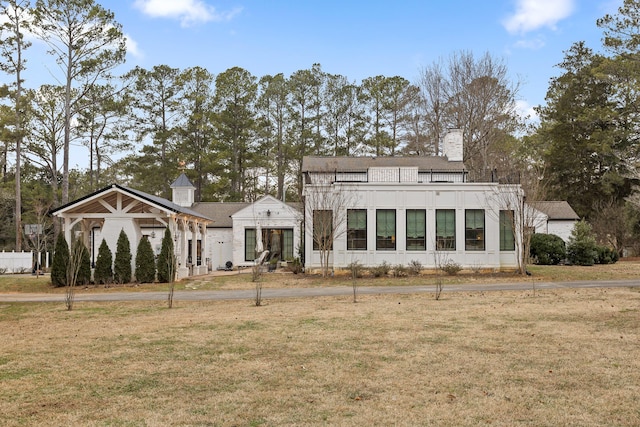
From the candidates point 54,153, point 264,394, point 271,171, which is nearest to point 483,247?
point 264,394

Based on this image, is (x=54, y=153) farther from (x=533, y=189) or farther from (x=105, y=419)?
(x=105, y=419)

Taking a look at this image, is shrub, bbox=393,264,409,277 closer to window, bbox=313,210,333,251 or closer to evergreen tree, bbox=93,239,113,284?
window, bbox=313,210,333,251

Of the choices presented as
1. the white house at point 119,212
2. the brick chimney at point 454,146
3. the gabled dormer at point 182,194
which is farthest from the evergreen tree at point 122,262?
the brick chimney at point 454,146

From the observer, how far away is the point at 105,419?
5375 mm

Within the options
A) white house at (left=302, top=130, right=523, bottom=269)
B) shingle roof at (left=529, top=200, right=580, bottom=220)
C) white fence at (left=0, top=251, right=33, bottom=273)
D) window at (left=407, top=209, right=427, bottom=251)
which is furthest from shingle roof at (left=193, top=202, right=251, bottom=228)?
shingle roof at (left=529, top=200, right=580, bottom=220)

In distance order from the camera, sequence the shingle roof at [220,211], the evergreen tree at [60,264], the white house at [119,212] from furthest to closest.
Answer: the shingle roof at [220,211]
the white house at [119,212]
the evergreen tree at [60,264]

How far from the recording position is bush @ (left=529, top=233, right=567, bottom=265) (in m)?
29.6

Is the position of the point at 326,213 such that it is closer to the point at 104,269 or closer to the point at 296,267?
the point at 296,267

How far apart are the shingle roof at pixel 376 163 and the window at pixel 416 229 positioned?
6.41 metres

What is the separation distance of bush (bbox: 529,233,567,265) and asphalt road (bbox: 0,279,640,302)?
10.2 metres

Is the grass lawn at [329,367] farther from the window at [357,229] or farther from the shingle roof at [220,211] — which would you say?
the shingle roof at [220,211]

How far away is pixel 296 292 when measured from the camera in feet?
58.7

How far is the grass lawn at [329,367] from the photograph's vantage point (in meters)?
5.51

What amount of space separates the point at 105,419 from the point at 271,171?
43695mm
